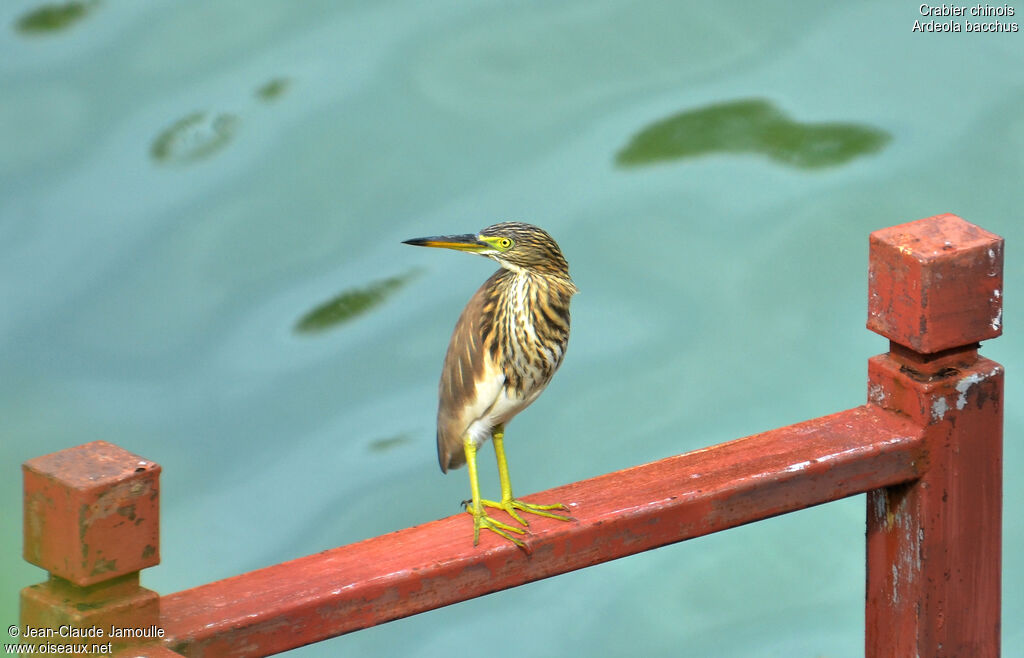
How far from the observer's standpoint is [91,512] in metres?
2.22

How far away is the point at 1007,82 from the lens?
602 cm

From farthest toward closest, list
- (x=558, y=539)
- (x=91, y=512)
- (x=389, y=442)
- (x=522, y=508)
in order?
(x=389, y=442)
(x=522, y=508)
(x=558, y=539)
(x=91, y=512)

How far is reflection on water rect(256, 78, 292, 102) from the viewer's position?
5.98 m

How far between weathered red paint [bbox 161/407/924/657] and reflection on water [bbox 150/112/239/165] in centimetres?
344

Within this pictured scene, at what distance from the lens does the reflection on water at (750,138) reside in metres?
5.96

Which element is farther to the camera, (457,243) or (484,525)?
(457,243)

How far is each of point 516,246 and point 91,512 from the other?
1018 millimetres

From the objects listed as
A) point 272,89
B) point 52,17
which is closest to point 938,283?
point 272,89

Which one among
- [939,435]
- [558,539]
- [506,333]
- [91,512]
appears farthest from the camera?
[506,333]

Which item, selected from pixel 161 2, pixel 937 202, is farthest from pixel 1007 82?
pixel 161 2

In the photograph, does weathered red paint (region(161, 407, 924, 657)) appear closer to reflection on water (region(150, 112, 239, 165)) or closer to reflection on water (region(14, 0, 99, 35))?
reflection on water (region(150, 112, 239, 165))

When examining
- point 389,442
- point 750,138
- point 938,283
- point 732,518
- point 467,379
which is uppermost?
point 938,283

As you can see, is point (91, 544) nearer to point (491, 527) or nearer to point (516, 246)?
point (491, 527)

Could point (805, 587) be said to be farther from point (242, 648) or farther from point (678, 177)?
point (242, 648)
